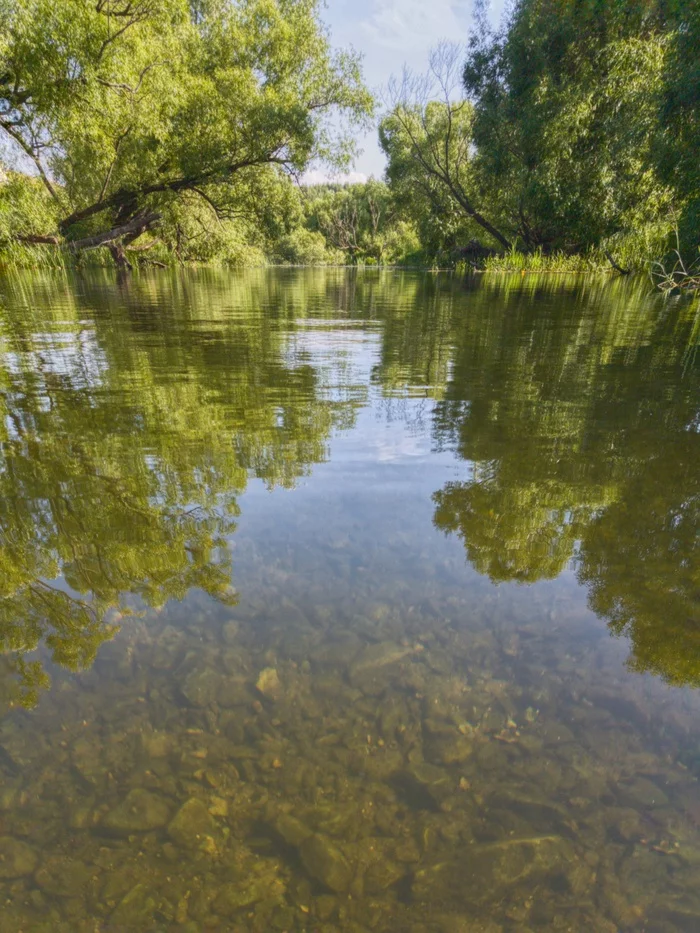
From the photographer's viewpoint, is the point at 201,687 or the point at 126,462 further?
the point at 126,462

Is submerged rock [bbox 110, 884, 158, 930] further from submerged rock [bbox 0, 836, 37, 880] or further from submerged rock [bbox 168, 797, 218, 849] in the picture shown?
submerged rock [bbox 0, 836, 37, 880]

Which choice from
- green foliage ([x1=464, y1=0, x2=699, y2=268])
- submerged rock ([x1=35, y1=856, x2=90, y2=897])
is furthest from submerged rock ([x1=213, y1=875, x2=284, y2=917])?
green foliage ([x1=464, y1=0, x2=699, y2=268])

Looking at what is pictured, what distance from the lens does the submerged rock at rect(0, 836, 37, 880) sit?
1749 millimetres

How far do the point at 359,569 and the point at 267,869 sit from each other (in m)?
1.69

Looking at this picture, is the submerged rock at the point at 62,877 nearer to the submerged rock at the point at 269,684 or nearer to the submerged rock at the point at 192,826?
the submerged rock at the point at 192,826

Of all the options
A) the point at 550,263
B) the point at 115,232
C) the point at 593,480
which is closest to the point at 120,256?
the point at 115,232

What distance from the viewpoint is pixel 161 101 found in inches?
869

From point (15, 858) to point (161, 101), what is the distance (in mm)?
27399

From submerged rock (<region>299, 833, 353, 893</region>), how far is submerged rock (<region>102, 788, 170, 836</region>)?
1.82ft

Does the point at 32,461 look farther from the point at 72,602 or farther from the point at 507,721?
the point at 507,721

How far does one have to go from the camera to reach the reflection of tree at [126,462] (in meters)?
2.97

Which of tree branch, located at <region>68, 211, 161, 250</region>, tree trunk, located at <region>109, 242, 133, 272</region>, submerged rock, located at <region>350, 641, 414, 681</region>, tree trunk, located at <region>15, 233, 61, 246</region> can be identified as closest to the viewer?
submerged rock, located at <region>350, 641, 414, 681</region>

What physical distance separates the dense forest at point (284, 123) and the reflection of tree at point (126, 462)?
1535cm

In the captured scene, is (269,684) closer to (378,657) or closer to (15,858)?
(378,657)
